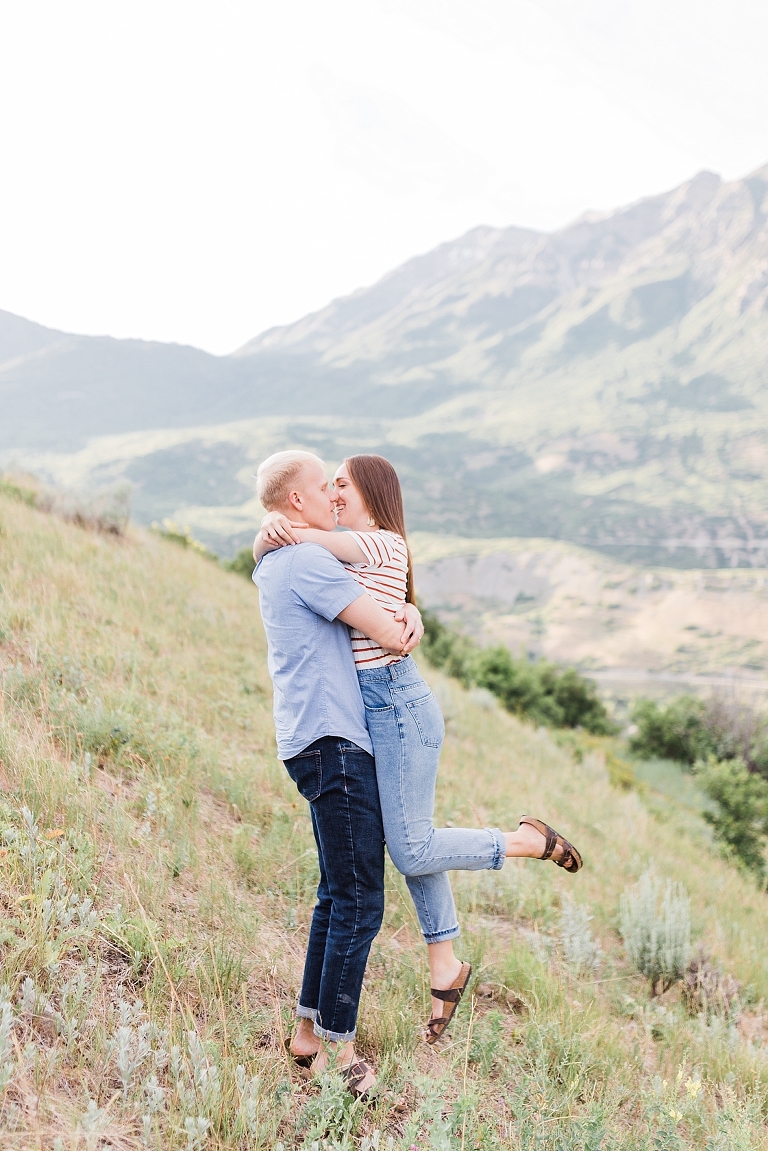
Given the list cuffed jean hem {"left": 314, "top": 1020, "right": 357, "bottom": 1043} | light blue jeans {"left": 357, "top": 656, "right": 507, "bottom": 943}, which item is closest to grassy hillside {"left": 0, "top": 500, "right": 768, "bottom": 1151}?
cuffed jean hem {"left": 314, "top": 1020, "right": 357, "bottom": 1043}

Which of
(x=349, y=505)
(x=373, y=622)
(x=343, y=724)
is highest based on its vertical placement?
(x=349, y=505)

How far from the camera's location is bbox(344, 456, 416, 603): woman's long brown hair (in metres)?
2.47

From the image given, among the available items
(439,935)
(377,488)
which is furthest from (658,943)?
(377,488)

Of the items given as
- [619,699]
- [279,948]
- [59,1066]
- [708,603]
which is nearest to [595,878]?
[279,948]

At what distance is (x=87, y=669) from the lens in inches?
186

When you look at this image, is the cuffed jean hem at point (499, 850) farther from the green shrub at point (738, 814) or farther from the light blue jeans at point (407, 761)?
the green shrub at point (738, 814)

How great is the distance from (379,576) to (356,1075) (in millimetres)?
1636

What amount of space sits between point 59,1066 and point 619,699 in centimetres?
8861

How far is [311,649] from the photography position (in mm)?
2166

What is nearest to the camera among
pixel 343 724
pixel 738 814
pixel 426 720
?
pixel 343 724

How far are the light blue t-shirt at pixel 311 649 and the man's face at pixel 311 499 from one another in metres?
0.14

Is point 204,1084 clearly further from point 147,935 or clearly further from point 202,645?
point 202,645

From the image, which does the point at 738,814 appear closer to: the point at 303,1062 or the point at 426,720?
the point at 303,1062

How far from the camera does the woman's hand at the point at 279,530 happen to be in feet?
7.42
